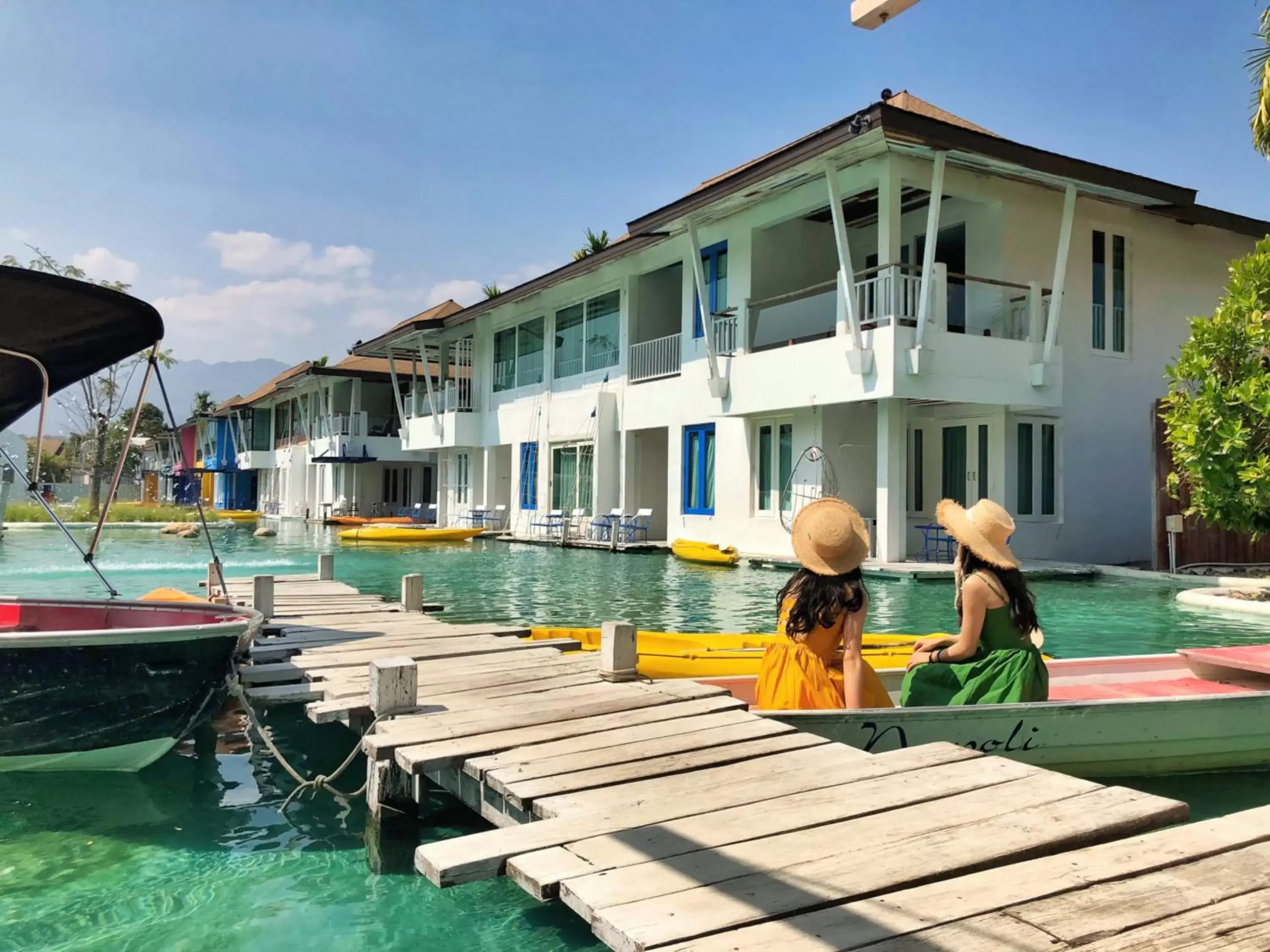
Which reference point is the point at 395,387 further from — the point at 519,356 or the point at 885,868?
the point at 885,868

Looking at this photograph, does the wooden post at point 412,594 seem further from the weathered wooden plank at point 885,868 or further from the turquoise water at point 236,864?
the weathered wooden plank at point 885,868

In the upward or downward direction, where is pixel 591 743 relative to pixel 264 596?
downward

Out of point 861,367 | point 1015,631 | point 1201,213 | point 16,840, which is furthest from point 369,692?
point 1201,213

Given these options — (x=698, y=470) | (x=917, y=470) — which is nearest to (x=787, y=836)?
(x=917, y=470)

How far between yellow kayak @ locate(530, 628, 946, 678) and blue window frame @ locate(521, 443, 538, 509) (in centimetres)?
1907

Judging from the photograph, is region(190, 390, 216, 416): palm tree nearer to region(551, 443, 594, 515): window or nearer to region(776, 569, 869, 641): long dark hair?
region(551, 443, 594, 515): window

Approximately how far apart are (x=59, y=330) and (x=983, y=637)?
5.64m

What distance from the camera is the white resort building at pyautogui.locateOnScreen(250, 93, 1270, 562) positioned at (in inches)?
603

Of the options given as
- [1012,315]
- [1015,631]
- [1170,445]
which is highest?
[1012,315]

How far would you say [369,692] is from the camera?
5289 mm

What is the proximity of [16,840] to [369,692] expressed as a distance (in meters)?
1.73

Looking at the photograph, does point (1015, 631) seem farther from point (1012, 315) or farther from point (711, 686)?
point (1012, 315)

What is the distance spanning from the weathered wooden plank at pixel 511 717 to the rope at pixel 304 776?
24 centimetres

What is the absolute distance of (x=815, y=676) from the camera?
16.5ft
